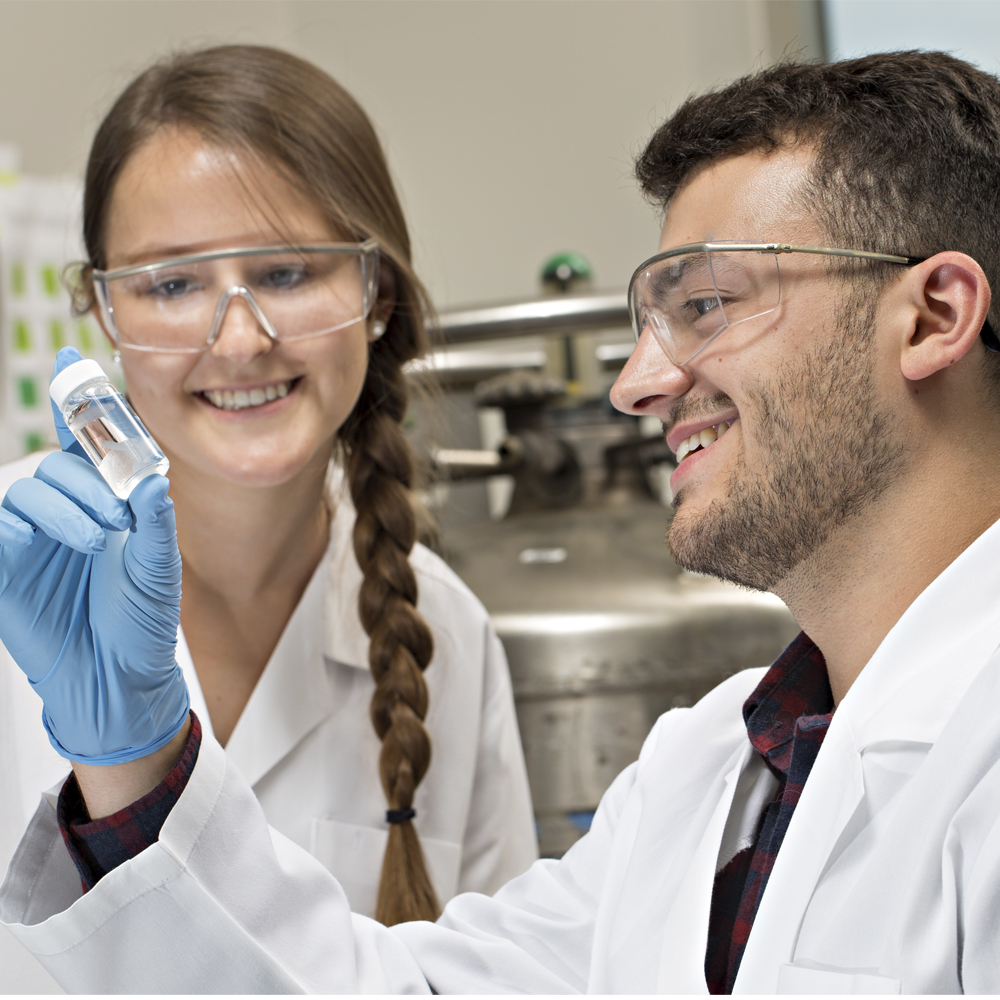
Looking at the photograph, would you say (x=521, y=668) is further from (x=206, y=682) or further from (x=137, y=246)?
(x=137, y=246)

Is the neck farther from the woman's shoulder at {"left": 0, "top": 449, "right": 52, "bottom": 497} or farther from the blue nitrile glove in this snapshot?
the woman's shoulder at {"left": 0, "top": 449, "right": 52, "bottom": 497}

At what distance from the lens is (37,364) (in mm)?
2115

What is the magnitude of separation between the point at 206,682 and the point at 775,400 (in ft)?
2.46

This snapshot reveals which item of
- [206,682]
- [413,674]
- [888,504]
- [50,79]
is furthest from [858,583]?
[50,79]

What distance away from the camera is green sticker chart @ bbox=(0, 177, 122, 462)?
2076 mm

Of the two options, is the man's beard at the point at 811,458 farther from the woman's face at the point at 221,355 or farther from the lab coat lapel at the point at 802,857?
the woman's face at the point at 221,355

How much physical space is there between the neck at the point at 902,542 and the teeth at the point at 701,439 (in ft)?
0.45

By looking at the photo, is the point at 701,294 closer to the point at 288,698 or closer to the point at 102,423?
the point at 102,423

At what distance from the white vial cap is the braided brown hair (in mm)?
464

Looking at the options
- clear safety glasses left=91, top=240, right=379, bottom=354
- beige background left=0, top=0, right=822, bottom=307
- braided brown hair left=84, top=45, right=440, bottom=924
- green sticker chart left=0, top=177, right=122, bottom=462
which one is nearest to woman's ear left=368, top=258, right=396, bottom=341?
braided brown hair left=84, top=45, right=440, bottom=924

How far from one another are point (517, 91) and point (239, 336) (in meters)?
2.37

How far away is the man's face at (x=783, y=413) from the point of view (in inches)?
31.7

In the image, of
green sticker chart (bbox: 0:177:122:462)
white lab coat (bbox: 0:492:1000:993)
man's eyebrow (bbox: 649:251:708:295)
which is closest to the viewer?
white lab coat (bbox: 0:492:1000:993)

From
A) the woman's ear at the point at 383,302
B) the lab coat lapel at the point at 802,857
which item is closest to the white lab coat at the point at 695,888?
the lab coat lapel at the point at 802,857
